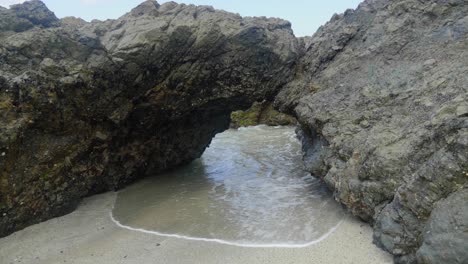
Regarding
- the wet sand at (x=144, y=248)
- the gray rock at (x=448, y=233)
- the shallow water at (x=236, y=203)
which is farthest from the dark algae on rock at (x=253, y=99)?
the shallow water at (x=236, y=203)

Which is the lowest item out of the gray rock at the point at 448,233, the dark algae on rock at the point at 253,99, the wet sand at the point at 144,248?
the wet sand at the point at 144,248

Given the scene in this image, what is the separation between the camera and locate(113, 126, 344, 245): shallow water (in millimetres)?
6527

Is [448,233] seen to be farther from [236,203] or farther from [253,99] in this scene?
[253,99]

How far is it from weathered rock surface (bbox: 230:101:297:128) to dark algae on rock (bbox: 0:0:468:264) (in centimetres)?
1424

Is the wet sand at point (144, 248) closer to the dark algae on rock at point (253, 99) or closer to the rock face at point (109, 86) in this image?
the dark algae on rock at point (253, 99)

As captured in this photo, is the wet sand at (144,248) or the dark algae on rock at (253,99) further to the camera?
the wet sand at (144,248)

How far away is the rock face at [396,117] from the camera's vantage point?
450 centimetres

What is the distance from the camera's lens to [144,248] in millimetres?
6180

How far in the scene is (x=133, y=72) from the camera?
8.13m

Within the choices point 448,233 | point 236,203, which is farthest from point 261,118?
point 448,233

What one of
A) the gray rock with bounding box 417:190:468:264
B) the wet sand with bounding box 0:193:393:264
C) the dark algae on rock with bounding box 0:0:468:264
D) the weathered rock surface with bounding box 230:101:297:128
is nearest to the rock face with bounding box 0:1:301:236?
the dark algae on rock with bounding box 0:0:468:264

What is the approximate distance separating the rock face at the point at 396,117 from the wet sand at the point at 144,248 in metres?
0.39

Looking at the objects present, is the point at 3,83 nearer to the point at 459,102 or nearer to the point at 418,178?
the point at 418,178

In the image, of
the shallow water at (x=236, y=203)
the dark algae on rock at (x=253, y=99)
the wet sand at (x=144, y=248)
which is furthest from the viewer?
the shallow water at (x=236, y=203)
